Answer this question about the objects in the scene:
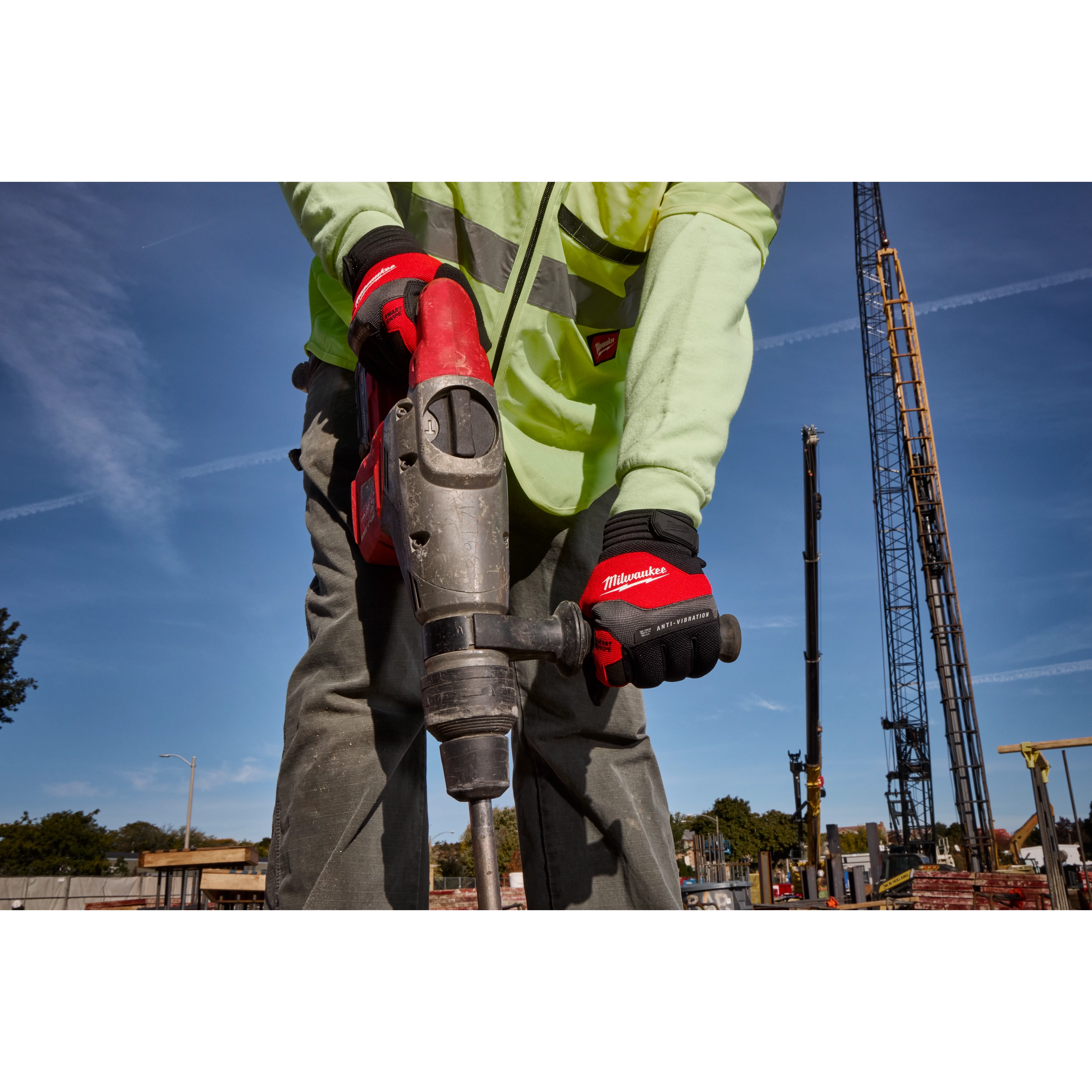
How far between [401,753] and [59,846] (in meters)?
11.1

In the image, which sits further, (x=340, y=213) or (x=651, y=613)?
(x=340, y=213)

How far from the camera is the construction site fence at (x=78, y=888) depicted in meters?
5.51

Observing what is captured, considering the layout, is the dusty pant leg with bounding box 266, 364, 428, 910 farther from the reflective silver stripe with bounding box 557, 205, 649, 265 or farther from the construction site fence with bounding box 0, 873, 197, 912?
the construction site fence with bounding box 0, 873, 197, 912

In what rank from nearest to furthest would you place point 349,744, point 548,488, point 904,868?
point 349,744 → point 548,488 → point 904,868

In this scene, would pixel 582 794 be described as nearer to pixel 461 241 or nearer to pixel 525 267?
pixel 525 267

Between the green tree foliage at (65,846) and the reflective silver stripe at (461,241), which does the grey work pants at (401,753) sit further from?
the green tree foliage at (65,846)

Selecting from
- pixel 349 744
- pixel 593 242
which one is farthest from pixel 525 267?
pixel 349 744

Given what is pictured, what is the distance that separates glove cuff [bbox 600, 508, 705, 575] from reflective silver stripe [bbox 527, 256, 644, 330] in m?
0.65

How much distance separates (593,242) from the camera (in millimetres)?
1962

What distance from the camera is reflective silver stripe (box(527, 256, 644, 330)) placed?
6.17 ft
